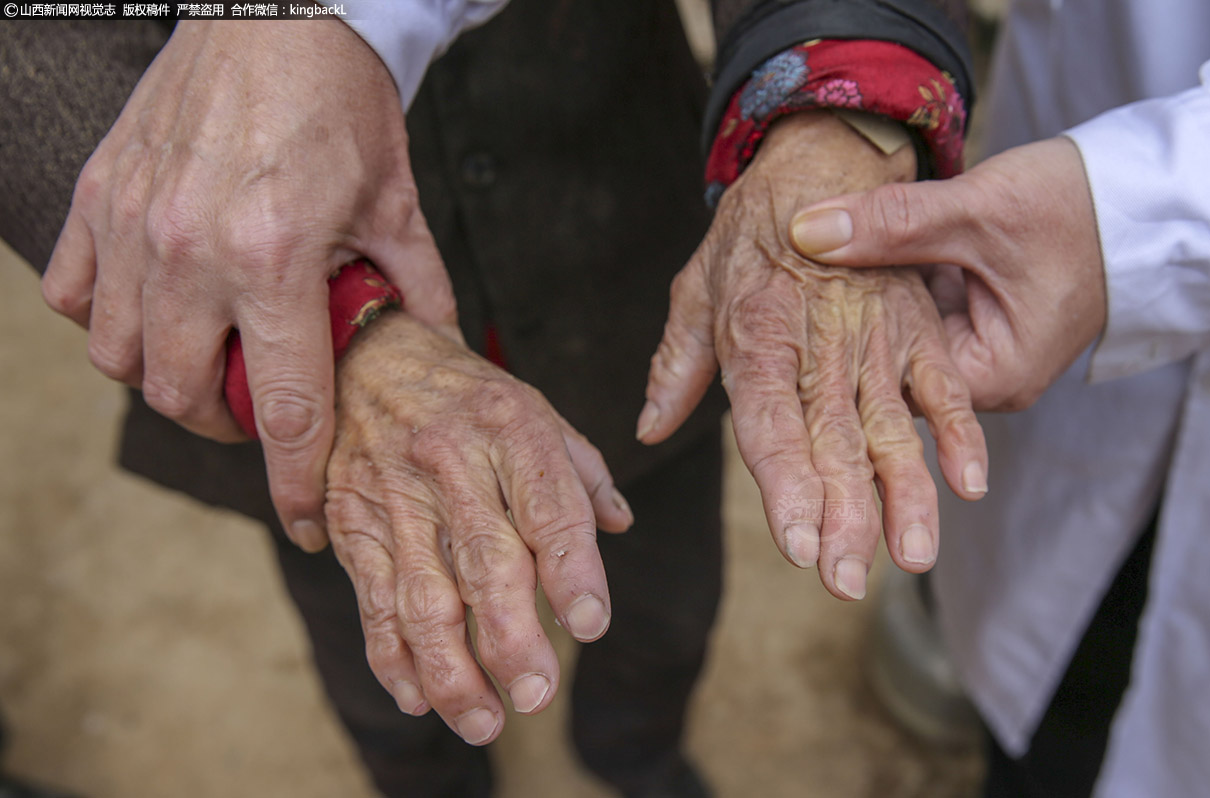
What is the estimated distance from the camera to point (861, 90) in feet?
2.32

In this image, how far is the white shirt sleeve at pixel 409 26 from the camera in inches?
26.0

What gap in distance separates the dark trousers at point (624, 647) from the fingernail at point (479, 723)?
380 millimetres

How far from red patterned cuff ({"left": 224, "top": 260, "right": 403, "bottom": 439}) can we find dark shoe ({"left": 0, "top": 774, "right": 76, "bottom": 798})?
1.15 metres

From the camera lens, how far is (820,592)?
5.57 ft

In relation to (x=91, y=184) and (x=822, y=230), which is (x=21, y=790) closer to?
(x=91, y=184)

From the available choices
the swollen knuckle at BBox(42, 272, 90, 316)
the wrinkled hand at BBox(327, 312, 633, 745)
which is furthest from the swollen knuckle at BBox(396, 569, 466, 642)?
the swollen knuckle at BBox(42, 272, 90, 316)

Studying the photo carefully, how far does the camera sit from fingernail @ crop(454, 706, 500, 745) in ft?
1.90

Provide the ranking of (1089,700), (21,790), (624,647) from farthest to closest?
1. (21,790)
2. (624,647)
3. (1089,700)

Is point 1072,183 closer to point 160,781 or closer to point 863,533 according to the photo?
point 863,533

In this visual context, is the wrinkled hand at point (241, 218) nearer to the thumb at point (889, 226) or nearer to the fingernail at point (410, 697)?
the fingernail at point (410, 697)

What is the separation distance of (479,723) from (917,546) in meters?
0.34

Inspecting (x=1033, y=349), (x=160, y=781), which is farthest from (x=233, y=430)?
(x=160, y=781)

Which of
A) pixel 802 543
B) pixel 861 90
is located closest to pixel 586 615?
pixel 802 543

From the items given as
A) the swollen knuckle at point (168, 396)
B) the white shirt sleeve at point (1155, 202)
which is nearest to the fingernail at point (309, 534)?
the swollen knuckle at point (168, 396)
